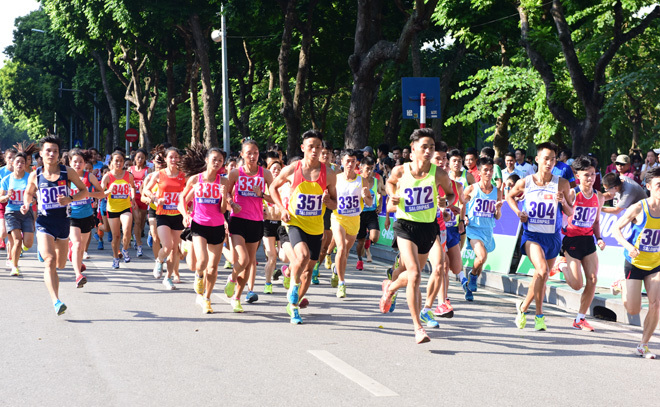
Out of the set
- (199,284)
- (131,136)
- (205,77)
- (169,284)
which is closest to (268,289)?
(169,284)

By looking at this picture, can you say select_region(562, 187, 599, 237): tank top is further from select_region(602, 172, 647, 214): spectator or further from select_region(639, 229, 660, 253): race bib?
select_region(602, 172, 647, 214): spectator

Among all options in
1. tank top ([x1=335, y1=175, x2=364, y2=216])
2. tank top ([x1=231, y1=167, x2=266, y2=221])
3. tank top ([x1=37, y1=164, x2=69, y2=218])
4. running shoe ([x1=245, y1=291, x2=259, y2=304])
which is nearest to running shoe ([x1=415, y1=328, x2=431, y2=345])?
tank top ([x1=231, y1=167, x2=266, y2=221])

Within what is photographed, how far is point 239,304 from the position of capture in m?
9.38

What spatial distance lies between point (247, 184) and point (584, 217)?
12.5 feet

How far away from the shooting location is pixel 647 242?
289 inches

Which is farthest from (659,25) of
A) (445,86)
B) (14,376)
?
(14,376)

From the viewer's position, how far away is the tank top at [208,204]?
30.2 feet

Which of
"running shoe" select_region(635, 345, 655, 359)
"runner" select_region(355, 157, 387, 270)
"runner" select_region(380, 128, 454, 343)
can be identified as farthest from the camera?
"runner" select_region(355, 157, 387, 270)

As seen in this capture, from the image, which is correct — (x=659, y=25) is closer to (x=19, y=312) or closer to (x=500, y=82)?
(x=500, y=82)

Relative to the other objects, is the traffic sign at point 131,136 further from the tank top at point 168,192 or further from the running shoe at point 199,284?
the running shoe at point 199,284

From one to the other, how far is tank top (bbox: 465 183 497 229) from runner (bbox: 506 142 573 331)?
2.56 m

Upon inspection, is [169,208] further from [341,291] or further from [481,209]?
[481,209]

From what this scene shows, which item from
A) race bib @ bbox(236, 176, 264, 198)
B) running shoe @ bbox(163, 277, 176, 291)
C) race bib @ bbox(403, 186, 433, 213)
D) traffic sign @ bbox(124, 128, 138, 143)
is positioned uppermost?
traffic sign @ bbox(124, 128, 138, 143)

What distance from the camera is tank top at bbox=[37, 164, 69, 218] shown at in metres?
8.96
